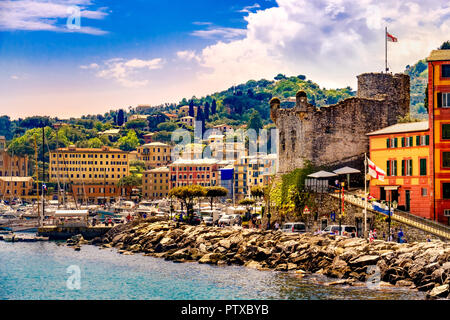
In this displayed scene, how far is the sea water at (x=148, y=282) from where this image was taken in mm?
44719

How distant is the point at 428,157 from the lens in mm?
55656

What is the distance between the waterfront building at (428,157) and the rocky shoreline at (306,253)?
685 cm

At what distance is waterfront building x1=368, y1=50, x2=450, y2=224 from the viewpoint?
2135 inches

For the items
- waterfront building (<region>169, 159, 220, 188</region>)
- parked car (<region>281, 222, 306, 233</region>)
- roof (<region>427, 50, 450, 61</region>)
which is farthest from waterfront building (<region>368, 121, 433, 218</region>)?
waterfront building (<region>169, 159, 220, 188</region>)

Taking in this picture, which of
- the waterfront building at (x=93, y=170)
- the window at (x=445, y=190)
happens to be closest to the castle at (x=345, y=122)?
the window at (x=445, y=190)

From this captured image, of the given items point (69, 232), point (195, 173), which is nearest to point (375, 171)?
point (69, 232)

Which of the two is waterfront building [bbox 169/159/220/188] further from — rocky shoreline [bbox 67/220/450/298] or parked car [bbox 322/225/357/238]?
parked car [bbox 322/225/357/238]

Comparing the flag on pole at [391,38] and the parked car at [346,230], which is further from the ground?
the flag on pole at [391,38]

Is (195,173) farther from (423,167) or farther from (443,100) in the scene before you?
(443,100)

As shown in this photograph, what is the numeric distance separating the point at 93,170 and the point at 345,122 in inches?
5450

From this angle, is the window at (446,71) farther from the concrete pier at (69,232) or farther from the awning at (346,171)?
the concrete pier at (69,232)

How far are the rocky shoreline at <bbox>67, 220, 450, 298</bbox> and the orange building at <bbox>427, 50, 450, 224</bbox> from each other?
22.1 ft
